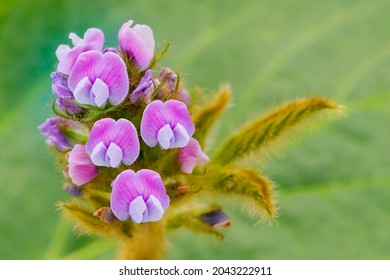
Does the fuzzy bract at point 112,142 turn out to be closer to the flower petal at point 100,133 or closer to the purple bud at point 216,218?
the flower petal at point 100,133

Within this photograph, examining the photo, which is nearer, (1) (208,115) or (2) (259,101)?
(1) (208,115)

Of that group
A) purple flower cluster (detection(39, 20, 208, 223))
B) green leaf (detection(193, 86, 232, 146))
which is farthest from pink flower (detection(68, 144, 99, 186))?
green leaf (detection(193, 86, 232, 146))

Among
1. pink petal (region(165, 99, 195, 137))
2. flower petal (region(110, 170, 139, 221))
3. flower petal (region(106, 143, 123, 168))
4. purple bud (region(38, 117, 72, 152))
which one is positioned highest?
purple bud (region(38, 117, 72, 152))

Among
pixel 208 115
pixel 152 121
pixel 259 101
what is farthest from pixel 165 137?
pixel 259 101

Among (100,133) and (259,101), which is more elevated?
(259,101)

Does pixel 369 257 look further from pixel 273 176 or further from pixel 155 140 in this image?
pixel 155 140

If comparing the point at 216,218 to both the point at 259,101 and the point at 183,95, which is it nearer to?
the point at 183,95

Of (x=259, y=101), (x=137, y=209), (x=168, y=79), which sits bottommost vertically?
(x=137, y=209)

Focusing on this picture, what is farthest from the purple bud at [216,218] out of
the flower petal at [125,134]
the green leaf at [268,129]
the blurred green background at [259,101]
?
the blurred green background at [259,101]

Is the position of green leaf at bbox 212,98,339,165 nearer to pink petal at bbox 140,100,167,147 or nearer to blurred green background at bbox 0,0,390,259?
pink petal at bbox 140,100,167,147
